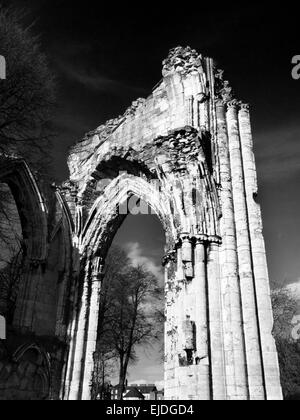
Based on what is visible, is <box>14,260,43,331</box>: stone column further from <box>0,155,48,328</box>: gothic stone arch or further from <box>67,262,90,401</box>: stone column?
<box>67,262,90,401</box>: stone column

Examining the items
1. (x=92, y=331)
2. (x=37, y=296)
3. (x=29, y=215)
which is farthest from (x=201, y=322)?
(x=29, y=215)

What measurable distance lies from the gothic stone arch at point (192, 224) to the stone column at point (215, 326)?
0.02 meters

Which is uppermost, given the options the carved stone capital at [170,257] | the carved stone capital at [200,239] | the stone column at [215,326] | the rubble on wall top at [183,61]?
the rubble on wall top at [183,61]

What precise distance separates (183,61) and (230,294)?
21.1 ft

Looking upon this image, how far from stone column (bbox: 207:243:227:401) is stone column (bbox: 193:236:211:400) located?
0.12 meters

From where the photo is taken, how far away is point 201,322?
7441 millimetres

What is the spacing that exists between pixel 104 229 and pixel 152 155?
113 inches

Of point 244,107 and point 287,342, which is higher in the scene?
point 244,107

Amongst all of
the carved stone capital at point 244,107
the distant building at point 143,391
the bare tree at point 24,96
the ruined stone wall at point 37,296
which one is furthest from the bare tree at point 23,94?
the distant building at point 143,391

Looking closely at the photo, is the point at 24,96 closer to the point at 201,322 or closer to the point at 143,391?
the point at 201,322

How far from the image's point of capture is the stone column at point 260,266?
7.12 metres

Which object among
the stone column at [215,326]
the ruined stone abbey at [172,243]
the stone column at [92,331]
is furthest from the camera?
the stone column at [92,331]

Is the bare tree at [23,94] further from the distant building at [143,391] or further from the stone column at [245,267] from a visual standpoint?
the distant building at [143,391]
